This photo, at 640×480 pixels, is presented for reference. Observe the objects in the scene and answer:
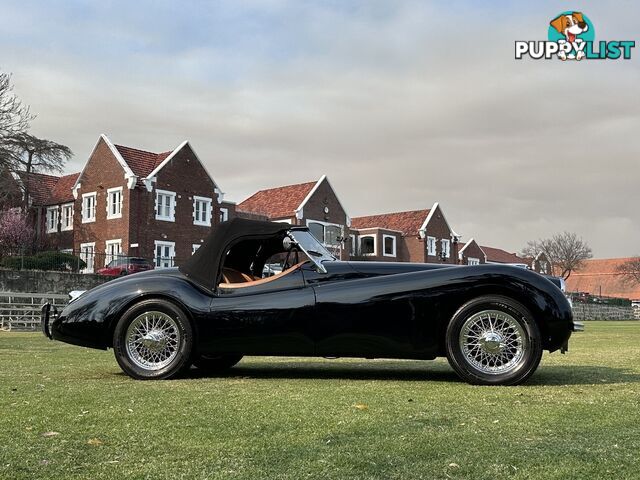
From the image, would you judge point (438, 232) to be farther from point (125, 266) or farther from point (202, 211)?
point (125, 266)

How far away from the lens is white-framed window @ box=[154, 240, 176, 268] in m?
43.1

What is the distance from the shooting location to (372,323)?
20.0 feet

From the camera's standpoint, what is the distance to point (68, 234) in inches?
1858

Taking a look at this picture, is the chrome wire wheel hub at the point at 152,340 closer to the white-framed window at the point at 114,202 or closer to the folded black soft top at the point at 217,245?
the folded black soft top at the point at 217,245

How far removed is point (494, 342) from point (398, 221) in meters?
65.3

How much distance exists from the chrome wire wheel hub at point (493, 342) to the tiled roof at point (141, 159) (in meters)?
39.8

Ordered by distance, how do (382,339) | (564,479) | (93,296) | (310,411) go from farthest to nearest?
(93,296) < (382,339) < (310,411) < (564,479)

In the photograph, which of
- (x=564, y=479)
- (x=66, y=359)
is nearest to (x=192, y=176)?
(x=66, y=359)

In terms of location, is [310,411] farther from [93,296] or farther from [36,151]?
[36,151]

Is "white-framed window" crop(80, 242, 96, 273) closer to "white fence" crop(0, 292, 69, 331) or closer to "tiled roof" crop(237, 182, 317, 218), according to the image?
"white fence" crop(0, 292, 69, 331)

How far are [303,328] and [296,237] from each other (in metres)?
1.15

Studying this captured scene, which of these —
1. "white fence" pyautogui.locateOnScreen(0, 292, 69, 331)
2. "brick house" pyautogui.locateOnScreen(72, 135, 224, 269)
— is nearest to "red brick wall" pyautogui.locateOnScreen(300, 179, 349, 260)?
"brick house" pyautogui.locateOnScreen(72, 135, 224, 269)

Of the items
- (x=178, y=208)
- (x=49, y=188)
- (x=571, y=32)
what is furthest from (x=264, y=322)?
(x=49, y=188)

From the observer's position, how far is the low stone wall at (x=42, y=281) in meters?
26.6
